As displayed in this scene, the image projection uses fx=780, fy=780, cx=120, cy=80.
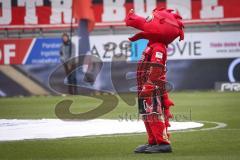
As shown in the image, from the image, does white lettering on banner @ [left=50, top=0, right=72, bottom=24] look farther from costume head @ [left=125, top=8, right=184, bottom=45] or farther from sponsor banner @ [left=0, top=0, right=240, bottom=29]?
costume head @ [left=125, top=8, right=184, bottom=45]

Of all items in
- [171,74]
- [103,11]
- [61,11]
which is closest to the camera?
[171,74]

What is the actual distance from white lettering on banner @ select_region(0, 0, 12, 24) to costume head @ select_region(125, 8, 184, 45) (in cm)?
1782

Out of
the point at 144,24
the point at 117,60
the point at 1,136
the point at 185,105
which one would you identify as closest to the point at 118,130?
the point at 1,136

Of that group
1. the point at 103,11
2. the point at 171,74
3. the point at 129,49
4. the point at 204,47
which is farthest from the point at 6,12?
the point at 204,47

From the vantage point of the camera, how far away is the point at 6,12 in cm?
2766

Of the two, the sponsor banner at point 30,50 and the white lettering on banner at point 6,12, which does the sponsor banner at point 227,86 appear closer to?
the sponsor banner at point 30,50

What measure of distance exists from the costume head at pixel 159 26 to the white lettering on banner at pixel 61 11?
58.7ft

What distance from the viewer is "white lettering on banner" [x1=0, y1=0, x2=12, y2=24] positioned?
27430mm

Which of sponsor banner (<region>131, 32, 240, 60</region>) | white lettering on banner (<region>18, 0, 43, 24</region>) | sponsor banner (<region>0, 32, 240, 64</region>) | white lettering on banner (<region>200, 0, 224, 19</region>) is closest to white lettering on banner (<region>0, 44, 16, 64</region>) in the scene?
sponsor banner (<region>0, 32, 240, 64</region>)

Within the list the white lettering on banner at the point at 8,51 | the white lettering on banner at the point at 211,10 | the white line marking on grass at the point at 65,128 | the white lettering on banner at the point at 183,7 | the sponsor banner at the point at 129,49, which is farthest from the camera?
the white lettering on banner at the point at 183,7

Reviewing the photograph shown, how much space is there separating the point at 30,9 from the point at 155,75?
1873 cm

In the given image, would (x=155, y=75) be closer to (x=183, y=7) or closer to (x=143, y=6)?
(x=183, y=7)

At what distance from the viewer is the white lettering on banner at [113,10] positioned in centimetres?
2789

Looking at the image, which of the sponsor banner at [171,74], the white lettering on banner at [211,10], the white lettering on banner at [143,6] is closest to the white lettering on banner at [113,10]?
the white lettering on banner at [143,6]
